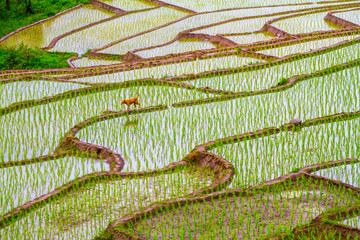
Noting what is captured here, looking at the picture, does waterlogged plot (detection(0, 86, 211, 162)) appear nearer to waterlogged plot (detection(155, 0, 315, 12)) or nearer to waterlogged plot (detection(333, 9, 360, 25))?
waterlogged plot (detection(333, 9, 360, 25))

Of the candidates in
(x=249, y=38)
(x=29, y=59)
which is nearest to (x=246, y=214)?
(x=249, y=38)

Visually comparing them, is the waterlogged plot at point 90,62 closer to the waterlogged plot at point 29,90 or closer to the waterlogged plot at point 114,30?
the waterlogged plot at point 114,30

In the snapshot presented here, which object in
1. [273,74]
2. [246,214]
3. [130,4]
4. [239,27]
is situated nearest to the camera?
[246,214]

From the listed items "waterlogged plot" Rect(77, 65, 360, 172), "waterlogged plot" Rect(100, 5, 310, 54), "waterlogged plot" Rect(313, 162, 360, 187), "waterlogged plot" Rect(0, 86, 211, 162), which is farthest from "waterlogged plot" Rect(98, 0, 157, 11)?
"waterlogged plot" Rect(313, 162, 360, 187)

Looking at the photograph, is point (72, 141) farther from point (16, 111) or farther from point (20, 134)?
point (16, 111)

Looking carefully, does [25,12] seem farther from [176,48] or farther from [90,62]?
[176,48]

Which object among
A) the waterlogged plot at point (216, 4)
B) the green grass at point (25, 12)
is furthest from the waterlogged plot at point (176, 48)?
the green grass at point (25, 12)
